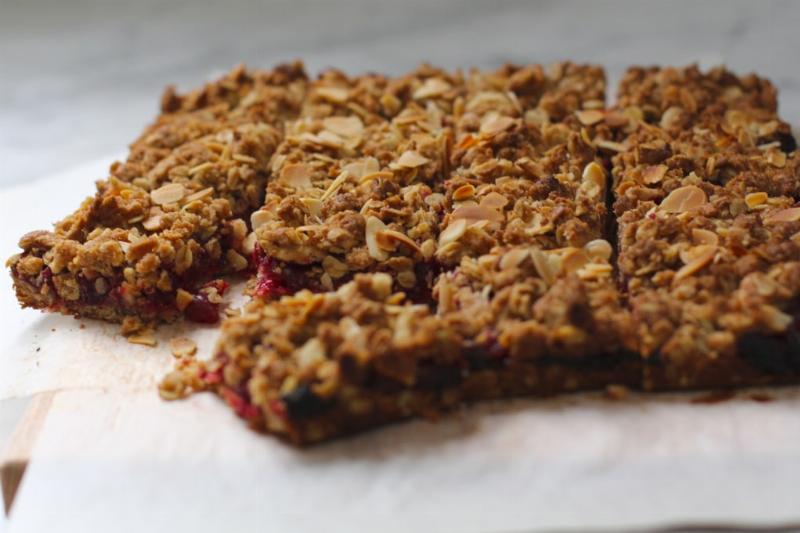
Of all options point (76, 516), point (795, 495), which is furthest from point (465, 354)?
point (76, 516)

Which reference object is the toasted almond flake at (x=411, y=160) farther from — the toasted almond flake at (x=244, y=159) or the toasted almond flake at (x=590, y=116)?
the toasted almond flake at (x=590, y=116)

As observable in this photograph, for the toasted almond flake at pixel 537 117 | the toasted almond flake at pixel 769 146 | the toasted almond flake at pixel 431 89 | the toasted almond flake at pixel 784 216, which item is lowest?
the toasted almond flake at pixel 784 216

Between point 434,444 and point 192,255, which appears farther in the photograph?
point 192,255

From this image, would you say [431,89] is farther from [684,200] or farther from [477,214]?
[684,200]

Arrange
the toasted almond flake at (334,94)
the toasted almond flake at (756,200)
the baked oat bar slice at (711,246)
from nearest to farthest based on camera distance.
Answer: the baked oat bar slice at (711,246), the toasted almond flake at (756,200), the toasted almond flake at (334,94)

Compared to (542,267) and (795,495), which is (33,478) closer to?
(542,267)

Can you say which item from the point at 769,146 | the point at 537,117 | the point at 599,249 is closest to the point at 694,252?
the point at 599,249

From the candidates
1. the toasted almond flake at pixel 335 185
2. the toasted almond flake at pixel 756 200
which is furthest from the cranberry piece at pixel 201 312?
the toasted almond flake at pixel 756 200
